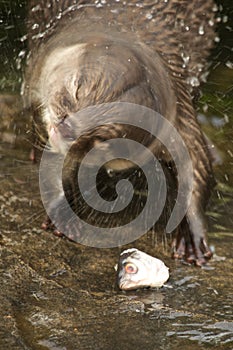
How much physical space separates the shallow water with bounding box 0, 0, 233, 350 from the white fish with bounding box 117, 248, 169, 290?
35mm

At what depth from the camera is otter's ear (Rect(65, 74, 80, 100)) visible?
3.59 meters

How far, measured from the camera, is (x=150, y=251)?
4.14 m

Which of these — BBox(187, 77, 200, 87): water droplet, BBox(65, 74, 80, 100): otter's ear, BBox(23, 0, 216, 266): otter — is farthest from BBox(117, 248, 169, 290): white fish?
BBox(187, 77, 200, 87): water droplet

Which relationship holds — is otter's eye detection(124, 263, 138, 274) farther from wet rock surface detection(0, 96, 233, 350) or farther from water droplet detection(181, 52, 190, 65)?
water droplet detection(181, 52, 190, 65)

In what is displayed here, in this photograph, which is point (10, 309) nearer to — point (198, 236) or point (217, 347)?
point (217, 347)

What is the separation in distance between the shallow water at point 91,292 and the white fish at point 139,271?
0.04 metres

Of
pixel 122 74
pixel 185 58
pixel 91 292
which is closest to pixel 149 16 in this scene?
pixel 185 58

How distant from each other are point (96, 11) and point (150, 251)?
1.27 m

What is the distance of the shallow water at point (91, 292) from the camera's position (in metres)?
3.23

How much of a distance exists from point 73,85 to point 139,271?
2.76 ft

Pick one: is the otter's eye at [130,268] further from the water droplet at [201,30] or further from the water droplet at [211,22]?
the water droplet at [211,22]

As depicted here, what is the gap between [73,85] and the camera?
360 centimetres

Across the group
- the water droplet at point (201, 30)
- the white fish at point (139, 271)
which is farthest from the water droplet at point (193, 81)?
the white fish at point (139, 271)

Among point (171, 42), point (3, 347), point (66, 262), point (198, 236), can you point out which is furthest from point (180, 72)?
point (3, 347)
